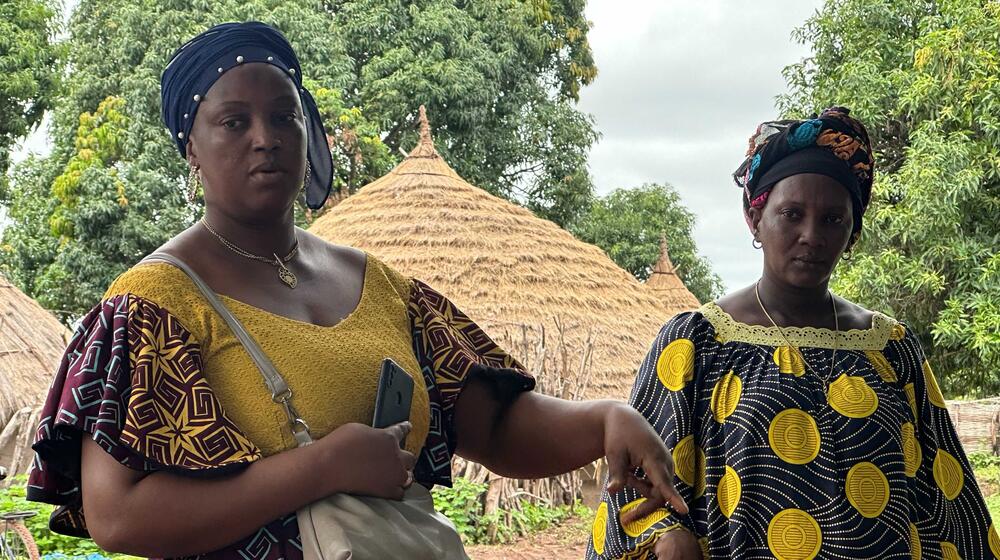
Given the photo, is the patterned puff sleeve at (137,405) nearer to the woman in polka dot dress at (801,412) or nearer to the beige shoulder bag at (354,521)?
the beige shoulder bag at (354,521)

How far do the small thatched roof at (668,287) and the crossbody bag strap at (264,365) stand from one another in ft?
50.9

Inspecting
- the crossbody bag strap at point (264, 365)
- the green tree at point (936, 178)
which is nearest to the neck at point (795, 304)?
the crossbody bag strap at point (264, 365)

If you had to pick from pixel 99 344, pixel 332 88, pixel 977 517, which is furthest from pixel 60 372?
pixel 332 88

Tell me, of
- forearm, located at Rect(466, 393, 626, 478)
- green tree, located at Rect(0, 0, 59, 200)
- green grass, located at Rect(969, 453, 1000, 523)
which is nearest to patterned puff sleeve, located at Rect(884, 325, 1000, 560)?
forearm, located at Rect(466, 393, 626, 478)

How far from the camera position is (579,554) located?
870cm

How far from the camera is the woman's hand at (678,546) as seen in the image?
→ 251 centimetres

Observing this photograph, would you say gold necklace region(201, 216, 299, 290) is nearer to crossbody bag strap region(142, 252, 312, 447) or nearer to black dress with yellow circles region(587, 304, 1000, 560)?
crossbody bag strap region(142, 252, 312, 447)

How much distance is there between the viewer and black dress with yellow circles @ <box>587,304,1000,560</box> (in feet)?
8.38

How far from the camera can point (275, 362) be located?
1.47 metres

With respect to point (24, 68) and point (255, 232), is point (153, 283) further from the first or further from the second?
point (24, 68)

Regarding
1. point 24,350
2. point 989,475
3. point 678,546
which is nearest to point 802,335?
point 678,546

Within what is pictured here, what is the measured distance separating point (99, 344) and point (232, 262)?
235mm

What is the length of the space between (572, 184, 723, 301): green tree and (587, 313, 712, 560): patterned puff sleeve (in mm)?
18762

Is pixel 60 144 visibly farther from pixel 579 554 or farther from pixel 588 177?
pixel 579 554
